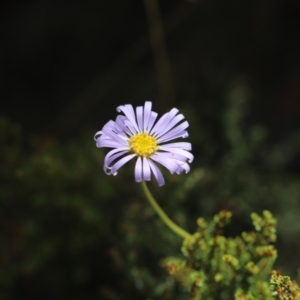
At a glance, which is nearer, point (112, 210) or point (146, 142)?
point (146, 142)

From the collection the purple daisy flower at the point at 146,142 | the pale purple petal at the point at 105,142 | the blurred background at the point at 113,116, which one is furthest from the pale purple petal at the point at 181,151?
the blurred background at the point at 113,116

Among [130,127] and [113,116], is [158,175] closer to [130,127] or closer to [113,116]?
[130,127]

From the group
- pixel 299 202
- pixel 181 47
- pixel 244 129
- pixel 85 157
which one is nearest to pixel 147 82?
pixel 181 47

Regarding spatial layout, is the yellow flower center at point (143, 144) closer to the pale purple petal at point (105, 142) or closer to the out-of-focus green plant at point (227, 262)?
the pale purple petal at point (105, 142)

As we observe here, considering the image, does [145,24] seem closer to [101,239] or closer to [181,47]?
[181,47]

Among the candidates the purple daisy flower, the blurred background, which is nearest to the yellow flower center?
the purple daisy flower

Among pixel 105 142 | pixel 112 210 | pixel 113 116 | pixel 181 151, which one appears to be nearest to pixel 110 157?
pixel 105 142

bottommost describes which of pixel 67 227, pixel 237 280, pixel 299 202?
pixel 237 280
